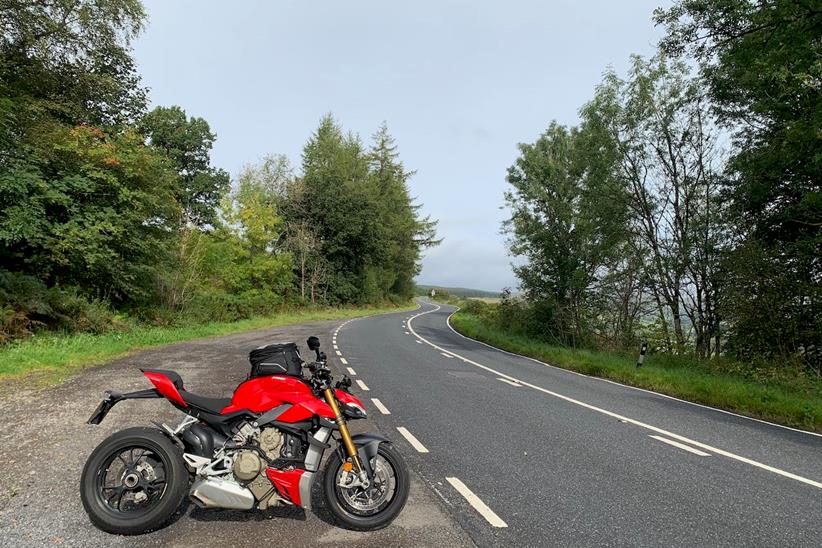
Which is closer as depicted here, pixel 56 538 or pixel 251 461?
pixel 56 538

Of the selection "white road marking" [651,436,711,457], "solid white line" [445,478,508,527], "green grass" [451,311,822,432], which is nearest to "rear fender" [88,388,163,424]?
"solid white line" [445,478,508,527]

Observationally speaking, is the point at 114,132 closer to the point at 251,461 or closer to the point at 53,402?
the point at 53,402

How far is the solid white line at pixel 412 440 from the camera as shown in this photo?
5.44 m

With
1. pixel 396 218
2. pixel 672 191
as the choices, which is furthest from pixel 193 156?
pixel 672 191

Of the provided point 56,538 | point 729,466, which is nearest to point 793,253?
point 729,466

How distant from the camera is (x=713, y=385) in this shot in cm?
1016

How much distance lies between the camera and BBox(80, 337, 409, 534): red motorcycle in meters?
3.21

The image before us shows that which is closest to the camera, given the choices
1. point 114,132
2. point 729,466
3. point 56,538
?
point 56,538

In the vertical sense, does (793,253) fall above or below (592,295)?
above

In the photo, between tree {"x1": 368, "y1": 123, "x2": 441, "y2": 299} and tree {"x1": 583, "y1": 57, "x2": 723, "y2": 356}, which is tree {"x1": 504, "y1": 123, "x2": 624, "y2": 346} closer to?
tree {"x1": 583, "y1": 57, "x2": 723, "y2": 356}

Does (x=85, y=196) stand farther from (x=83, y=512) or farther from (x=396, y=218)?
(x=396, y=218)

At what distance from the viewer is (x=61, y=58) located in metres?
15.1

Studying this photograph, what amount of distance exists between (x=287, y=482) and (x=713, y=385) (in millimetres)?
10507

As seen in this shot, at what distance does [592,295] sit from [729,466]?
1624cm
